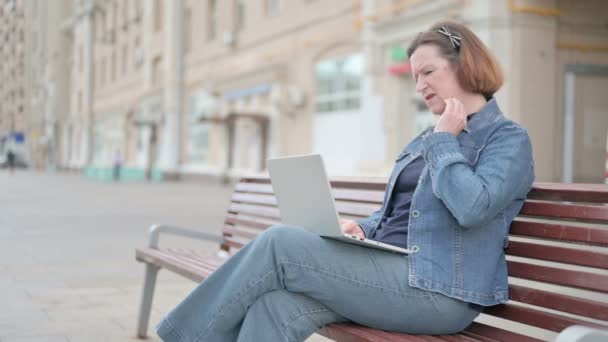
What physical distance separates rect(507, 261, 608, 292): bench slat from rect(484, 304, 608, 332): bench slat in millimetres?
102

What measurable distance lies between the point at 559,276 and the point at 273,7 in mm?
24432

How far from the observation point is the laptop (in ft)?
8.02

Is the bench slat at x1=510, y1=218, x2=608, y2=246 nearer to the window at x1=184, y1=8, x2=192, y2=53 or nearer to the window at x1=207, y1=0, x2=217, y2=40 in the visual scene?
the window at x1=207, y1=0, x2=217, y2=40

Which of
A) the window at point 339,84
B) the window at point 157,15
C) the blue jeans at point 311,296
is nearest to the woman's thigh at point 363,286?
the blue jeans at point 311,296

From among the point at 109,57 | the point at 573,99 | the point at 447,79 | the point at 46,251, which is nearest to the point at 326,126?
the point at 573,99

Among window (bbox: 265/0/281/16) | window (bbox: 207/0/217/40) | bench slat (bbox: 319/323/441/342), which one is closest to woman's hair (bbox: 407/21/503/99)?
bench slat (bbox: 319/323/441/342)

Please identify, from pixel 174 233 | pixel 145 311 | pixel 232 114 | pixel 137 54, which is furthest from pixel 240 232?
pixel 137 54

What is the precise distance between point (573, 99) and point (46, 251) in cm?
1155

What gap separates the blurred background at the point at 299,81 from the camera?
1513 cm

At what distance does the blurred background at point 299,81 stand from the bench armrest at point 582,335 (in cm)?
1314

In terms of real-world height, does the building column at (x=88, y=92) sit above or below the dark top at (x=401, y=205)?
above

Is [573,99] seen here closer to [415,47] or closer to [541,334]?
[541,334]

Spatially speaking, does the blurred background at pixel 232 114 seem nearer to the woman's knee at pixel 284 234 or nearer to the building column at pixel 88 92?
the woman's knee at pixel 284 234

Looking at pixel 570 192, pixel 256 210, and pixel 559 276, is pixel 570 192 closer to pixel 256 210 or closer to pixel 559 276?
pixel 559 276
